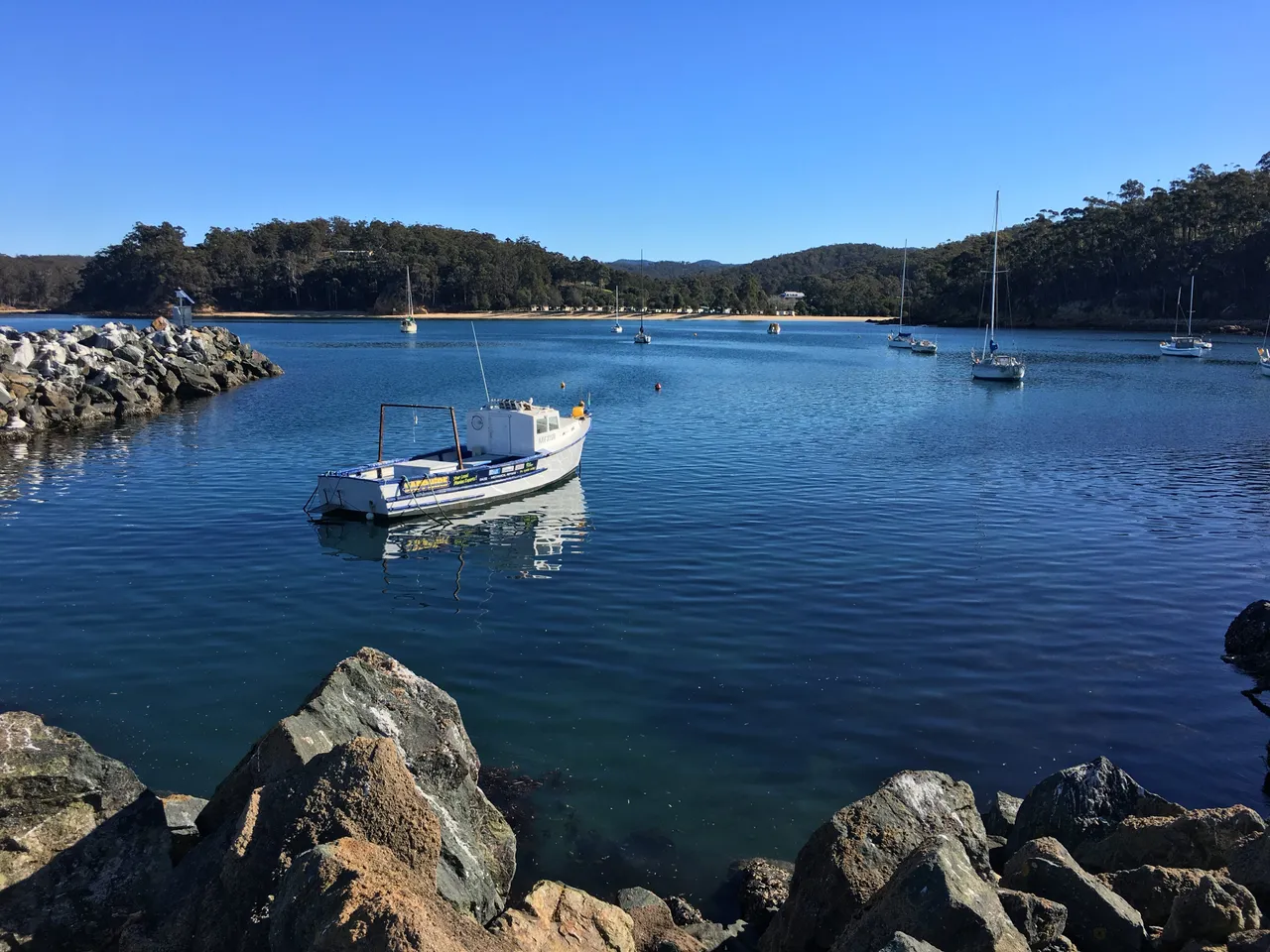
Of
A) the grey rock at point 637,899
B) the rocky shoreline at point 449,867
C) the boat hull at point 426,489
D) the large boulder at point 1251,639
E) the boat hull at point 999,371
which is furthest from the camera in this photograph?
the boat hull at point 999,371

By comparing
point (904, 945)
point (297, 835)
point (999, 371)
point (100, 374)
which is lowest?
point (904, 945)

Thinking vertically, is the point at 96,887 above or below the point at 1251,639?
above

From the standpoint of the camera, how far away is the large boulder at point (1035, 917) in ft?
21.9

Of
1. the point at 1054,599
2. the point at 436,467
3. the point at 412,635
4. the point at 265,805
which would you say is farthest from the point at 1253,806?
the point at 436,467

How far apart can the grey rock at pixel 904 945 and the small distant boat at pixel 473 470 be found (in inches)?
775

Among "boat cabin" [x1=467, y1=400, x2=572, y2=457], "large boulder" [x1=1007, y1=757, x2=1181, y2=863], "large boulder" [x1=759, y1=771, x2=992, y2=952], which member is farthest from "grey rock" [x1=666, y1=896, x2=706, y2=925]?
"boat cabin" [x1=467, y1=400, x2=572, y2=457]

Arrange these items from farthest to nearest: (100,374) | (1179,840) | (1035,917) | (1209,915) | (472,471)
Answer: (100,374)
(472,471)
(1179,840)
(1035,917)
(1209,915)

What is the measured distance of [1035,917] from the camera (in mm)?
6820

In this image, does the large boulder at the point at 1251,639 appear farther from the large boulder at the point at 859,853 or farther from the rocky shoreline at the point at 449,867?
the large boulder at the point at 859,853

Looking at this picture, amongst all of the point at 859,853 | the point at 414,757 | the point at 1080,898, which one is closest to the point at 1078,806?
the point at 1080,898

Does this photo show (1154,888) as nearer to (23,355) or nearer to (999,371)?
(23,355)

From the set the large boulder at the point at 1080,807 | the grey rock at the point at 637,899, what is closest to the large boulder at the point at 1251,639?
the large boulder at the point at 1080,807

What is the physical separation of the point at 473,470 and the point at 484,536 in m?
3.00

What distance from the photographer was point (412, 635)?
1570cm
